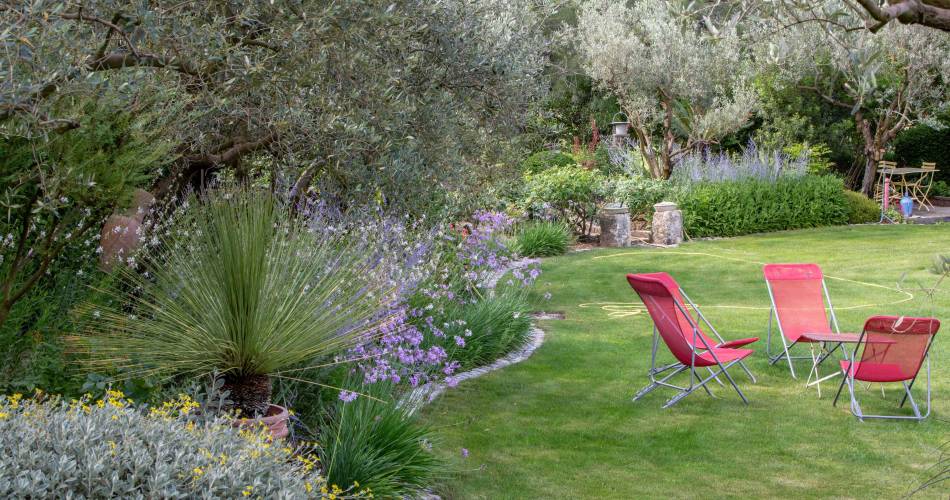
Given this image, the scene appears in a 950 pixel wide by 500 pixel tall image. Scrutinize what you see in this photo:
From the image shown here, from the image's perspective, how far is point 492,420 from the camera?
20.5 feet

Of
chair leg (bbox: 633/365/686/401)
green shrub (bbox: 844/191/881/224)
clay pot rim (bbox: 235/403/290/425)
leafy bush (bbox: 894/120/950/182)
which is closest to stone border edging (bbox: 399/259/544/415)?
clay pot rim (bbox: 235/403/290/425)

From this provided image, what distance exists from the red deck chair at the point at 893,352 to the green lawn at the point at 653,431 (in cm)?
30

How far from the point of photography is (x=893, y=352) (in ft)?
20.8

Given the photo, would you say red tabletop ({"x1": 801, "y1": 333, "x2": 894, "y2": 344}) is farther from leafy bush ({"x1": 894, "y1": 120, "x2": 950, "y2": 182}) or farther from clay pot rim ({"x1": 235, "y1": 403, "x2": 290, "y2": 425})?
leafy bush ({"x1": 894, "y1": 120, "x2": 950, "y2": 182})

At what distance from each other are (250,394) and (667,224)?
42.9 ft

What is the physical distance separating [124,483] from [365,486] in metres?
1.69

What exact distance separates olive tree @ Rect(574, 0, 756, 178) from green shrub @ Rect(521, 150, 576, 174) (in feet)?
5.88

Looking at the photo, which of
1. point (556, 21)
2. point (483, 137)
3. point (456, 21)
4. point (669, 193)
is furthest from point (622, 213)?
point (556, 21)

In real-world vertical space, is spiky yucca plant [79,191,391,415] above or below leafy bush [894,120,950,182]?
below

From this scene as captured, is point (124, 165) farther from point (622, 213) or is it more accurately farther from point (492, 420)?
point (622, 213)

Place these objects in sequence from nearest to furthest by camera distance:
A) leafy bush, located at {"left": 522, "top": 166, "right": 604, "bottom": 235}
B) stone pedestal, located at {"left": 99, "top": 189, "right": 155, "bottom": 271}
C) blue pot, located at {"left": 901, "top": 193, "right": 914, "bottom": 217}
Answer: stone pedestal, located at {"left": 99, "top": 189, "right": 155, "bottom": 271}
leafy bush, located at {"left": 522, "top": 166, "right": 604, "bottom": 235}
blue pot, located at {"left": 901, "top": 193, "right": 914, "bottom": 217}

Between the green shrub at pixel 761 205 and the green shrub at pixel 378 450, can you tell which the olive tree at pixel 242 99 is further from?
the green shrub at pixel 761 205

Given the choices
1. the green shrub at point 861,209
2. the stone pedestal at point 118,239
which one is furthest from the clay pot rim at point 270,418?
the green shrub at point 861,209

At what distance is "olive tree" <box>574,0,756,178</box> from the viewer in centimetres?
1948
